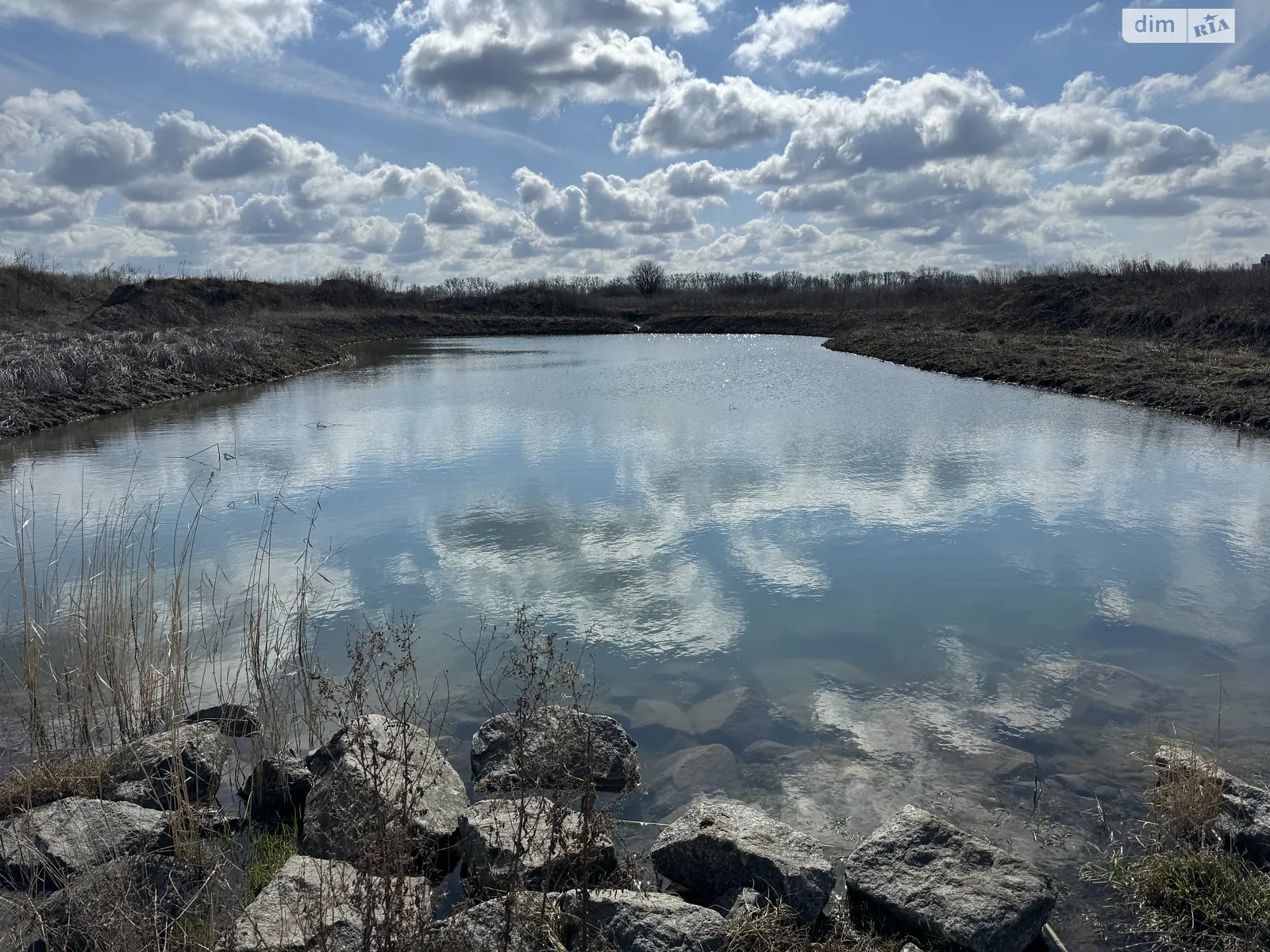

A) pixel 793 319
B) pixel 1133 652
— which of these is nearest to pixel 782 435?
pixel 1133 652

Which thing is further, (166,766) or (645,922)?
(166,766)

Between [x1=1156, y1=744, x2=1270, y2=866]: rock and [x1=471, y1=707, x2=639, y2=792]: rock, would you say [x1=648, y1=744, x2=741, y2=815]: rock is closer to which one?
[x1=471, y1=707, x2=639, y2=792]: rock

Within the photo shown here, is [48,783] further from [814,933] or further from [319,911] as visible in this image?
[814,933]

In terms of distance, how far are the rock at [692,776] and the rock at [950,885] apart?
105 centimetres

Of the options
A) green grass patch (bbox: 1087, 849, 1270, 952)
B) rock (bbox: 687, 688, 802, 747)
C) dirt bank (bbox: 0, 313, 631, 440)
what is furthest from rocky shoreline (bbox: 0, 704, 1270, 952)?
dirt bank (bbox: 0, 313, 631, 440)

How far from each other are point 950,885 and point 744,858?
2.85ft

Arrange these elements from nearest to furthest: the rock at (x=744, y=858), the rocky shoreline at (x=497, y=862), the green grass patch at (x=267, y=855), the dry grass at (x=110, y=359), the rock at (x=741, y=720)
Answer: the rocky shoreline at (x=497, y=862) → the rock at (x=744, y=858) → the green grass patch at (x=267, y=855) → the rock at (x=741, y=720) → the dry grass at (x=110, y=359)

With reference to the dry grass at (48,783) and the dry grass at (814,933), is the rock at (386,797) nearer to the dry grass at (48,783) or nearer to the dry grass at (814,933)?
the dry grass at (48,783)

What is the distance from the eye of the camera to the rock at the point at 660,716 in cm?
579

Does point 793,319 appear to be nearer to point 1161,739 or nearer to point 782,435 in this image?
point 782,435

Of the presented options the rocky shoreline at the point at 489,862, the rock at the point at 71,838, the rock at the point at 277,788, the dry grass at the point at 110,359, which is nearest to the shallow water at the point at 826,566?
the rocky shoreline at the point at 489,862

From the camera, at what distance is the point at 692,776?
5152 mm

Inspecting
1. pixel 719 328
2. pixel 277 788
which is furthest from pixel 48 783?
pixel 719 328

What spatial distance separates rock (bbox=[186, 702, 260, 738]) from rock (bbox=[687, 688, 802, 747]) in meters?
2.76
